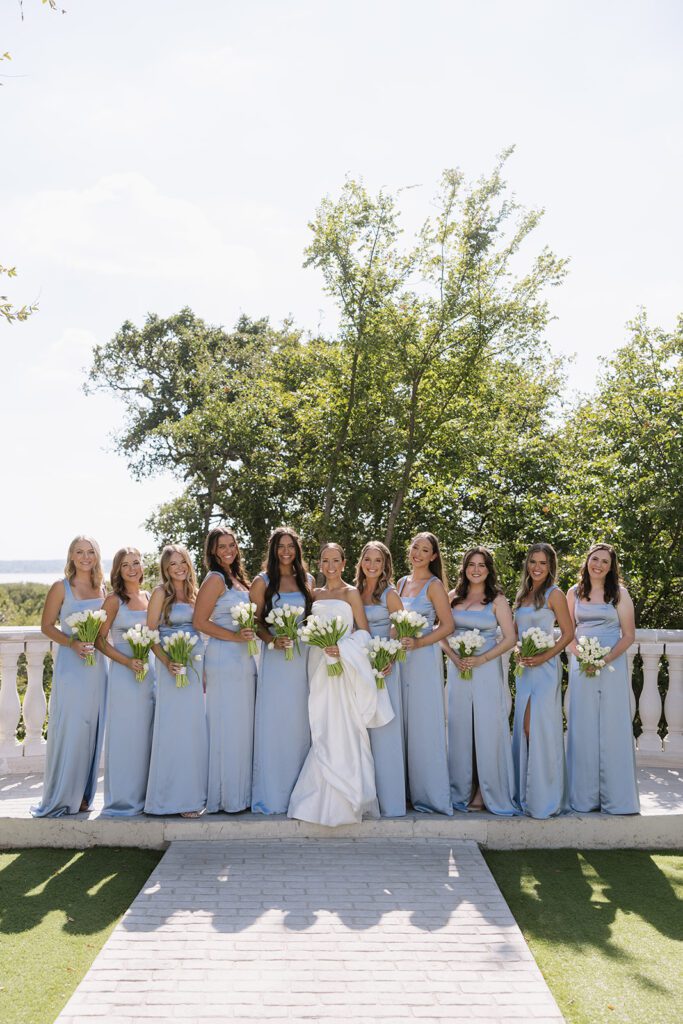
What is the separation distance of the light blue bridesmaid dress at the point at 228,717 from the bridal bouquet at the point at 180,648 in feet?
0.79

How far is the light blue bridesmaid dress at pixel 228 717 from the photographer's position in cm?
646

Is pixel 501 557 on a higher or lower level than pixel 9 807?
higher

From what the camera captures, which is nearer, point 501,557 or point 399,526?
point 501,557

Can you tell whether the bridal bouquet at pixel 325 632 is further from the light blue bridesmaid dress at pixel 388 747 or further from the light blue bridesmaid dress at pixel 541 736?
the light blue bridesmaid dress at pixel 541 736

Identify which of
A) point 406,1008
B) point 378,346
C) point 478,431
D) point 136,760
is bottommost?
point 406,1008

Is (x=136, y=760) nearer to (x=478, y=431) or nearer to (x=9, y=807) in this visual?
(x=9, y=807)

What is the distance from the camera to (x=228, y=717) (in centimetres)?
647

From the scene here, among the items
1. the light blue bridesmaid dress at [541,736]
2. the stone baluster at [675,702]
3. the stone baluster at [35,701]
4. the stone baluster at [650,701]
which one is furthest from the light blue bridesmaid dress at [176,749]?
the stone baluster at [675,702]

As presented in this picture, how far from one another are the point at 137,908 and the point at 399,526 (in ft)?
35.9

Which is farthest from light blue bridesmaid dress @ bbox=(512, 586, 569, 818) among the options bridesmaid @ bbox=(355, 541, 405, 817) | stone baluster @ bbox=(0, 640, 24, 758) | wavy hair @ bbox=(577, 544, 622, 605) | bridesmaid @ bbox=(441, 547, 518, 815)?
stone baluster @ bbox=(0, 640, 24, 758)

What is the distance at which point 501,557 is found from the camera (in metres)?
12.2

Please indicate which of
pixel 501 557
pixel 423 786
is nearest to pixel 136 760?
pixel 423 786

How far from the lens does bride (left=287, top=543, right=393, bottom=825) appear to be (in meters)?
6.26

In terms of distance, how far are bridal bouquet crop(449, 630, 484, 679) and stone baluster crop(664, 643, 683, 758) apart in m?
2.50
